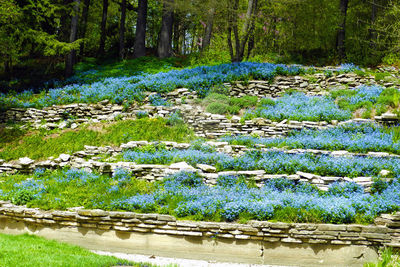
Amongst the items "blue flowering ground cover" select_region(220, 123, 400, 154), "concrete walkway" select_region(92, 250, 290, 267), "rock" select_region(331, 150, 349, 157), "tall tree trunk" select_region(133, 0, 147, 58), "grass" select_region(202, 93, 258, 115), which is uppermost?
→ "tall tree trunk" select_region(133, 0, 147, 58)

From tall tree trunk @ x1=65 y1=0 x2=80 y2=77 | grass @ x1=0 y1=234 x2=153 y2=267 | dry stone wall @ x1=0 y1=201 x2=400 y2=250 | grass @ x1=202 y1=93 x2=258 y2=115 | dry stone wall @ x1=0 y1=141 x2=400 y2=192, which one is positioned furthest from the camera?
tall tree trunk @ x1=65 y1=0 x2=80 y2=77

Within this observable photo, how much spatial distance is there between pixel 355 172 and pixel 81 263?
631 cm

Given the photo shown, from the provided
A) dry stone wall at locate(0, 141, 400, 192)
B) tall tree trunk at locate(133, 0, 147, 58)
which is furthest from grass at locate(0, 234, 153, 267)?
tall tree trunk at locate(133, 0, 147, 58)

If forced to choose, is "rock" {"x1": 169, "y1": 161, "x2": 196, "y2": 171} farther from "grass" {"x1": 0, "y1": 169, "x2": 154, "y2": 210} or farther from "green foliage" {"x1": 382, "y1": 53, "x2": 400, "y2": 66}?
"green foliage" {"x1": 382, "y1": 53, "x2": 400, "y2": 66}

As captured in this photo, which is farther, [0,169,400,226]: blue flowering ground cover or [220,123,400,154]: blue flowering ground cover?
[220,123,400,154]: blue flowering ground cover

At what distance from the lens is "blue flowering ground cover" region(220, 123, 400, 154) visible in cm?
830

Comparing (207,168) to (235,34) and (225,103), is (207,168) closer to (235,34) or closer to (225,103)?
(225,103)

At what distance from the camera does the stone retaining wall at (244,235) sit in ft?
17.4

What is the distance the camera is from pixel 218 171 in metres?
7.91

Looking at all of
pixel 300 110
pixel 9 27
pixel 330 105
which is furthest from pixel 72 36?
pixel 330 105

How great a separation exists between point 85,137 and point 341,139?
8620 mm

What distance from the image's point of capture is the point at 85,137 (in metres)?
10.8

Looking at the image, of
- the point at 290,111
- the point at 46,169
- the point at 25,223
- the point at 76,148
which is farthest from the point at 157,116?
the point at 25,223

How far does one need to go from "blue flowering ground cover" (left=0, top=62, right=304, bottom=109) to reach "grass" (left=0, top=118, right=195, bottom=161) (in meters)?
1.95
